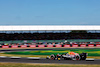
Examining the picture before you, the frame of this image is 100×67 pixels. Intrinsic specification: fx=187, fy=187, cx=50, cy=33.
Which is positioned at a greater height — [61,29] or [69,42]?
[61,29]

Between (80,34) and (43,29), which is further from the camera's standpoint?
(80,34)

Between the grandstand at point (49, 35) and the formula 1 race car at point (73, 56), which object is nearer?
the formula 1 race car at point (73, 56)

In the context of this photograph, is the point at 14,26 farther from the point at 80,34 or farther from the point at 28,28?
the point at 80,34

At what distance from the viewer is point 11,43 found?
5603 cm

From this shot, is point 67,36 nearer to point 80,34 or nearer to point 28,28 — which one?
point 80,34

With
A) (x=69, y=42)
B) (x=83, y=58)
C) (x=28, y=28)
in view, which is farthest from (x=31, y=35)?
(x=83, y=58)

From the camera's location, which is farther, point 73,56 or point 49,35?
point 49,35

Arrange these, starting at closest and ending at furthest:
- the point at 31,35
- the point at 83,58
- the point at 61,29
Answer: the point at 83,58 → the point at 61,29 → the point at 31,35

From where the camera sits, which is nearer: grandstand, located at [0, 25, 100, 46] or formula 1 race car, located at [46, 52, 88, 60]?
formula 1 race car, located at [46, 52, 88, 60]

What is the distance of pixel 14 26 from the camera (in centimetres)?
6169

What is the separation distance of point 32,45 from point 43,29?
10464 mm

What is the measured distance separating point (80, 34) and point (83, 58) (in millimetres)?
53915

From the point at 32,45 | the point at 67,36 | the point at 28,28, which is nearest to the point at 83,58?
the point at 32,45

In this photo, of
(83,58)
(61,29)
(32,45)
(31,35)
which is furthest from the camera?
(31,35)
